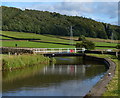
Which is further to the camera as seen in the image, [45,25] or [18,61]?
[45,25]

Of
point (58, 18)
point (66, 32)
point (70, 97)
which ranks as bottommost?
point (70, 97)

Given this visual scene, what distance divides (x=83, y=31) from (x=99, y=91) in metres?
118

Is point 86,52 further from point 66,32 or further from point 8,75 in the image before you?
point 66,32

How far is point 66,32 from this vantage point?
120 meters

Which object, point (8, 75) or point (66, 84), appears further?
point (8, 75)

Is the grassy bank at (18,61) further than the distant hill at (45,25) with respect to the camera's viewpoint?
No

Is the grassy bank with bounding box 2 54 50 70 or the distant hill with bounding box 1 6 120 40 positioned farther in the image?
the distant hill with bounding box 1 6 120 40

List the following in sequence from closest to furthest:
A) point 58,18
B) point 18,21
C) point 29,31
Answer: point 29,31 < point 18,21 < point 58,18

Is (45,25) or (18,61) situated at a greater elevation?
(45,25)

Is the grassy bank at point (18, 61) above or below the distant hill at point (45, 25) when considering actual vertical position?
below


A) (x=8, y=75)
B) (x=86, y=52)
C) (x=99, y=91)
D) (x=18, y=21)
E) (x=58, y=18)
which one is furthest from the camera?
(x=58, y=18)

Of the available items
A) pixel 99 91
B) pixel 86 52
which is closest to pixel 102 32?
pixel 86 52

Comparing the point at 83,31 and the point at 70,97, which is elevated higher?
the point at 83,31

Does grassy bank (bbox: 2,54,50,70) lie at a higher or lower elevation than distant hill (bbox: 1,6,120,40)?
lower
